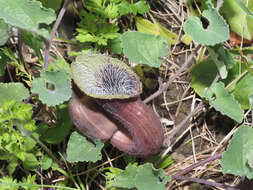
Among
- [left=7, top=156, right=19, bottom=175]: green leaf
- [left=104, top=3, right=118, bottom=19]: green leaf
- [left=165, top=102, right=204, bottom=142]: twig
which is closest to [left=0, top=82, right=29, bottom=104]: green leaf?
[left=7, top=156, right=19, bottom=175]: green leaf

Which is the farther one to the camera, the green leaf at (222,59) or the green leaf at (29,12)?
the green leaf at (222,59)

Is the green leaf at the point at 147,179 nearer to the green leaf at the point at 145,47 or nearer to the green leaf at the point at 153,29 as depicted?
the green leaf at the point at 145,47

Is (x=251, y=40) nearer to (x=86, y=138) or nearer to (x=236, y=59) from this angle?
(x=236, y=59)

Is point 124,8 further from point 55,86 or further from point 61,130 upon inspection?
point 61,130

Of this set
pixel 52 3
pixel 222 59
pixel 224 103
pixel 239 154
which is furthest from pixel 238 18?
pixel 52 3

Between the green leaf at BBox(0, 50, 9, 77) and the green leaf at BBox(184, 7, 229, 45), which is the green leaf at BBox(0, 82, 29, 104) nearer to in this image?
the green leaf at BBox(0, 50, 9, 77)

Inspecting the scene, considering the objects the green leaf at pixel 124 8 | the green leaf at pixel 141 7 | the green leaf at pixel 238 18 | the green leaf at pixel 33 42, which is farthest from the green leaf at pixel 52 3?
the green leaf at pixel 238 18
